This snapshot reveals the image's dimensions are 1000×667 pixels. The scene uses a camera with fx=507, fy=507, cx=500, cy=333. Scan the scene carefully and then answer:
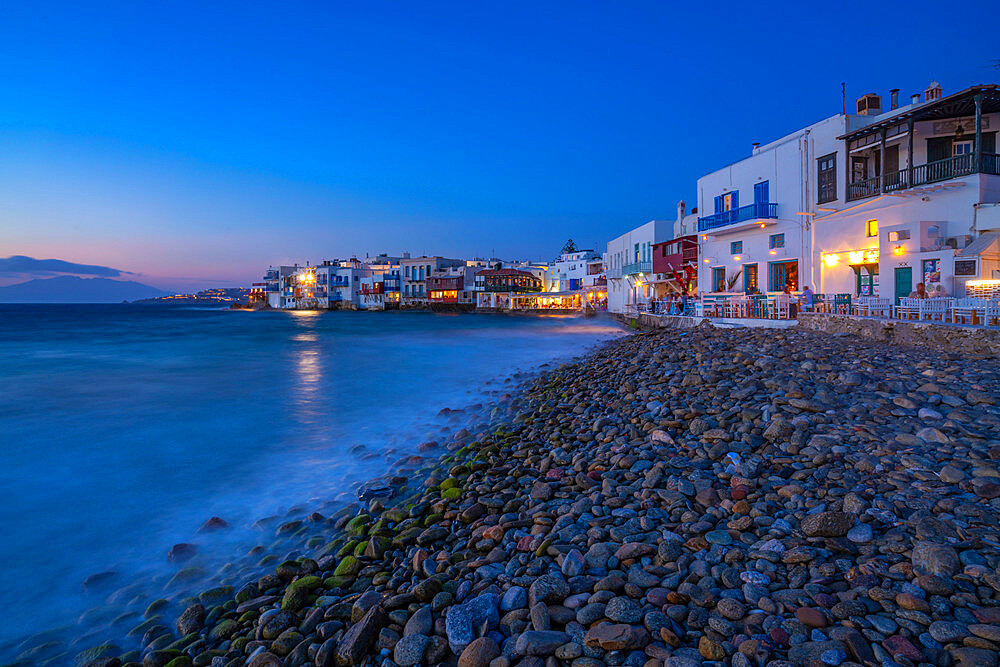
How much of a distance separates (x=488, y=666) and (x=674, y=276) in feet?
108

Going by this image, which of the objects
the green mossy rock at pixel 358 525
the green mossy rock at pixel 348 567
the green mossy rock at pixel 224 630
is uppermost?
the green mossy rock at pixel 348 567

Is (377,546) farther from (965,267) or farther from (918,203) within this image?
(918,203)

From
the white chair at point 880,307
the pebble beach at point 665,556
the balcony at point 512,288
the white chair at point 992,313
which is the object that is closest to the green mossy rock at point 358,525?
the pebble beach at point 665,556

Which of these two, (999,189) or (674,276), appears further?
(674,276)

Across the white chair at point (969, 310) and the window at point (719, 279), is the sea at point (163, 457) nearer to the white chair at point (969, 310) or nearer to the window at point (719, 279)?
the window at point (719, 279)

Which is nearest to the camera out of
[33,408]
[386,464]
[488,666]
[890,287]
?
[488,666]

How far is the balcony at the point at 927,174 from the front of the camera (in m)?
15.0

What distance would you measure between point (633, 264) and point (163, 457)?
35.5 metres

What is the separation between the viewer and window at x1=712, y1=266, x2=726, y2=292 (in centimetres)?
2494

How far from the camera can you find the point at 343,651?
3295 millimetres

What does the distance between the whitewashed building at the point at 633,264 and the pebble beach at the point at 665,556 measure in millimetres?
29143

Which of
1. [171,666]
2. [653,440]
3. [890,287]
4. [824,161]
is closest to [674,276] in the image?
[824,161]

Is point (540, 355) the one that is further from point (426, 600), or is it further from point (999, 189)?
point (426, 600)

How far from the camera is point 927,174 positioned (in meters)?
16.3
